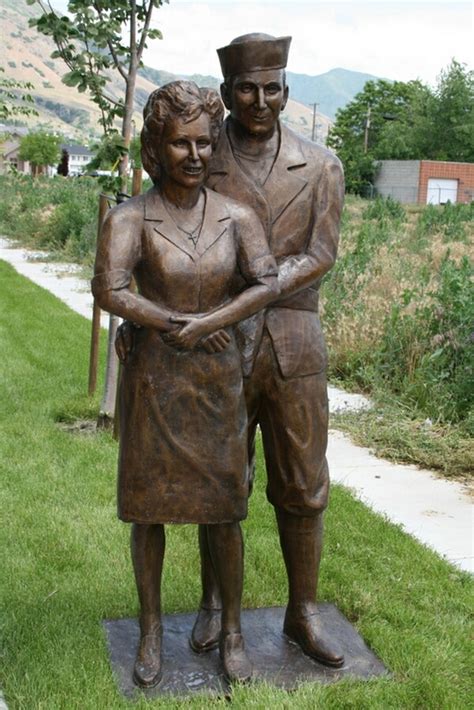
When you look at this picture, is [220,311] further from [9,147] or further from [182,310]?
[9,147]

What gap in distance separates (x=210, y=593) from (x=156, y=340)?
1.24m

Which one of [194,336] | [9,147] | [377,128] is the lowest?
[194,336]

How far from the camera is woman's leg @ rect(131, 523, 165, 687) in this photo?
3520 millimetres

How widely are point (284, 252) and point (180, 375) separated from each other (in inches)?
23.5

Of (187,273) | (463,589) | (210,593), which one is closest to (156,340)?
(187,273)

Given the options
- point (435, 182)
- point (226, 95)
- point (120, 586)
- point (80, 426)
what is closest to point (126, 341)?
point (226, 95)

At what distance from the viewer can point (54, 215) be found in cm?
2125

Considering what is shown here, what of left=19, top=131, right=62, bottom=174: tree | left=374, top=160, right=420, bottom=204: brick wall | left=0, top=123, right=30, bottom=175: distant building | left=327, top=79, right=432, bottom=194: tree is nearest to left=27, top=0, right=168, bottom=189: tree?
left=0, top=123, right=30, bottom=175: distant building

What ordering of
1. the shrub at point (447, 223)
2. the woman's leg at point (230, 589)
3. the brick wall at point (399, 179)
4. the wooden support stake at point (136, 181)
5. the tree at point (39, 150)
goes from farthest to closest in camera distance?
the tree at point (39, 150)
the brick wall at point (399, 179)
the shrub at point (447, 223)
the wooden support stake at point (136, 181)
the woman's leg at point (230, 589)

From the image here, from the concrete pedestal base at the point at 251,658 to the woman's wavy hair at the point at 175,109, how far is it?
1.87 meters

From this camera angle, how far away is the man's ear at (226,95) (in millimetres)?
3355

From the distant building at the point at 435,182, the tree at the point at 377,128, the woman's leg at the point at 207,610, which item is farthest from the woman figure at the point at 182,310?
the tree at the point at 377,128

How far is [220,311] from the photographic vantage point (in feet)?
10.5

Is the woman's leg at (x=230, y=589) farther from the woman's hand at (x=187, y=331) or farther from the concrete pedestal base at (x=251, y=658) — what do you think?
the woman's hand at (x=187, y=331)
